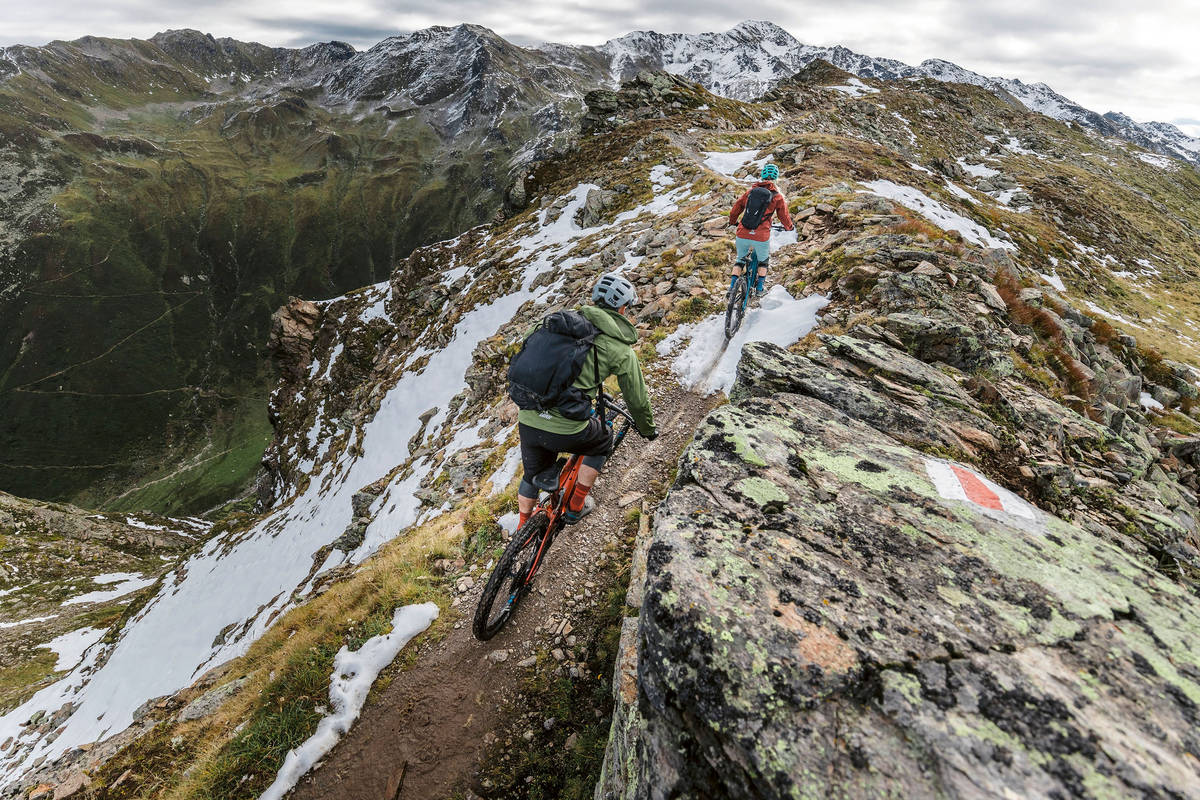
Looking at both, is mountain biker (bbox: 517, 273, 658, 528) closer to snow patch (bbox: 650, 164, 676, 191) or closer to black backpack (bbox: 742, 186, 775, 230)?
black backpack (bbox: 742, 186, 775, 230)

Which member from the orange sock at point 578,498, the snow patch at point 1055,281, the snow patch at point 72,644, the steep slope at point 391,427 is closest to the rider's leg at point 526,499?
the orange sock at point 578,498

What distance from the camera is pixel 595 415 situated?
714cm

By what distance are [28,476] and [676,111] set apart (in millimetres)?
188319

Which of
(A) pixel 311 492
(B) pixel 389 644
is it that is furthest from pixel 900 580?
(A) pixel 311 492

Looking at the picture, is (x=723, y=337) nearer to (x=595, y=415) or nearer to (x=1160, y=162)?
(x=595, y=415)

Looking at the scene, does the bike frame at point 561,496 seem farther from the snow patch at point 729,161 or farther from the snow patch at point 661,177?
the snow patch at point 729,161

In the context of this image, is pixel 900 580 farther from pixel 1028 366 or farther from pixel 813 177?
pixel 813 177

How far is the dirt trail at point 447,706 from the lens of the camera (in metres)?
5.91

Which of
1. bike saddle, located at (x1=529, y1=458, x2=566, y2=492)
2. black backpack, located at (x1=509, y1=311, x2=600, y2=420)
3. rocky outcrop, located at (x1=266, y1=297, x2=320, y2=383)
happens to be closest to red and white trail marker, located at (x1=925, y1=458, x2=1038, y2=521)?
black backpack, located at (x1=509, y1=311, x2=600, y2=420)

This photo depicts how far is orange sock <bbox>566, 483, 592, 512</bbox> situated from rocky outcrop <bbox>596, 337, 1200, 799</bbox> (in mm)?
2367

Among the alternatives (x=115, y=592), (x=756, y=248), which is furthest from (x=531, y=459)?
(x=115, y=592)

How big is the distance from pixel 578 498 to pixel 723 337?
8.49m

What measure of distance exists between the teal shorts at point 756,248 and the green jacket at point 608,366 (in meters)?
8.50

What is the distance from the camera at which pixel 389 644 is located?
7715 millimetres
